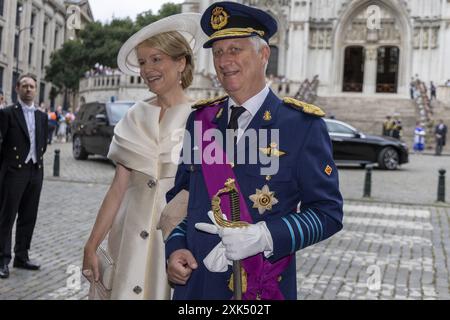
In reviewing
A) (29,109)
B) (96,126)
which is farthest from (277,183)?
(96,126)

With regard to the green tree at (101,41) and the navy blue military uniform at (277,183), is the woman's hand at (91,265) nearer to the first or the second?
Result: the navy blue military uniform at (277,183)

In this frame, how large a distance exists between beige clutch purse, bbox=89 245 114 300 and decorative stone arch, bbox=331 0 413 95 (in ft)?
120

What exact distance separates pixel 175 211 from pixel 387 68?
38.3 m

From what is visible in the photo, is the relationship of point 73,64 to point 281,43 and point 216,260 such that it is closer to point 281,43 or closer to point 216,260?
point 281,43

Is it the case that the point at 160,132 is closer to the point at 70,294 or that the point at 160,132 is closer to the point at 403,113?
the point at 70,294

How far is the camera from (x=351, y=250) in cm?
775

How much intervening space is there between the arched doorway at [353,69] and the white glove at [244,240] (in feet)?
125

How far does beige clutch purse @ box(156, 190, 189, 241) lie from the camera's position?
2.65 m

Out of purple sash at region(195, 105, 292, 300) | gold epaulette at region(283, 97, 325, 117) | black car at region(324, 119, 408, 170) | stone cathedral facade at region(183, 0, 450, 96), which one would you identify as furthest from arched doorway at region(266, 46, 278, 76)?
purple sash at region(195, 105, 292, 300)

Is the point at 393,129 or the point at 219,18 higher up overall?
the point at 393,129

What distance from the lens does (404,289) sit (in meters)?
5.98

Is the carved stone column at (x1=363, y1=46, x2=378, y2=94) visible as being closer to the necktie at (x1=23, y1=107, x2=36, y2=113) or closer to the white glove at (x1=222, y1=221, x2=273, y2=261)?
the necktie at (x1=23, y1=107, x2=36, y2=113)

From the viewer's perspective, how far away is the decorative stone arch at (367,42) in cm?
3706

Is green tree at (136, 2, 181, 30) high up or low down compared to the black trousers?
up
